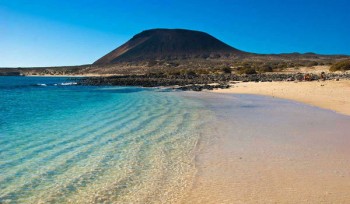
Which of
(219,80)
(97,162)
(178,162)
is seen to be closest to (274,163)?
(178,162)

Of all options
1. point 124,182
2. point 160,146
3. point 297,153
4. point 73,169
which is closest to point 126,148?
point 160,146

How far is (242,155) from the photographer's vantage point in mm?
8539

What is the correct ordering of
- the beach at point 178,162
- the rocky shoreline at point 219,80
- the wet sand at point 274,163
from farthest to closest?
1. the rocky shoreline at point 219,80
2. the beach at point 178,162
3. the wet sand at point 274,163

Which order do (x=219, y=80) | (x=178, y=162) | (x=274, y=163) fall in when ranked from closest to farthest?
(x=274, y=163) → (x=178, y=162) → (x=219, y=80)

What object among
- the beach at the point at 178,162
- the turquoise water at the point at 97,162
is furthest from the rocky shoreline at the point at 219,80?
the turquoise water at the point at 97,162

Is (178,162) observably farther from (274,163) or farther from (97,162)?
(274,163)

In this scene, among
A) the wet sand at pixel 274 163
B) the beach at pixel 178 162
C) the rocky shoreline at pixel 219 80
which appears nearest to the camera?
the wet sand at pixel 274 163

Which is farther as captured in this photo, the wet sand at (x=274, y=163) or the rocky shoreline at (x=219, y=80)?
the rocky shoreline at (x=219, y=80)

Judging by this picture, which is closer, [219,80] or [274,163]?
[274,163]

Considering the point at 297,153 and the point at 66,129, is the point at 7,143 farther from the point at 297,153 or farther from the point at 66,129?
the point at 297,153

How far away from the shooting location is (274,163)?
7727 mm

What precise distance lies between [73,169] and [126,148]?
7.24 feet

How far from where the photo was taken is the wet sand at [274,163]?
A: 5832 mm

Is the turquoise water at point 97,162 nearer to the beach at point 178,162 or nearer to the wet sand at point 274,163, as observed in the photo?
the beach at point 178,162
